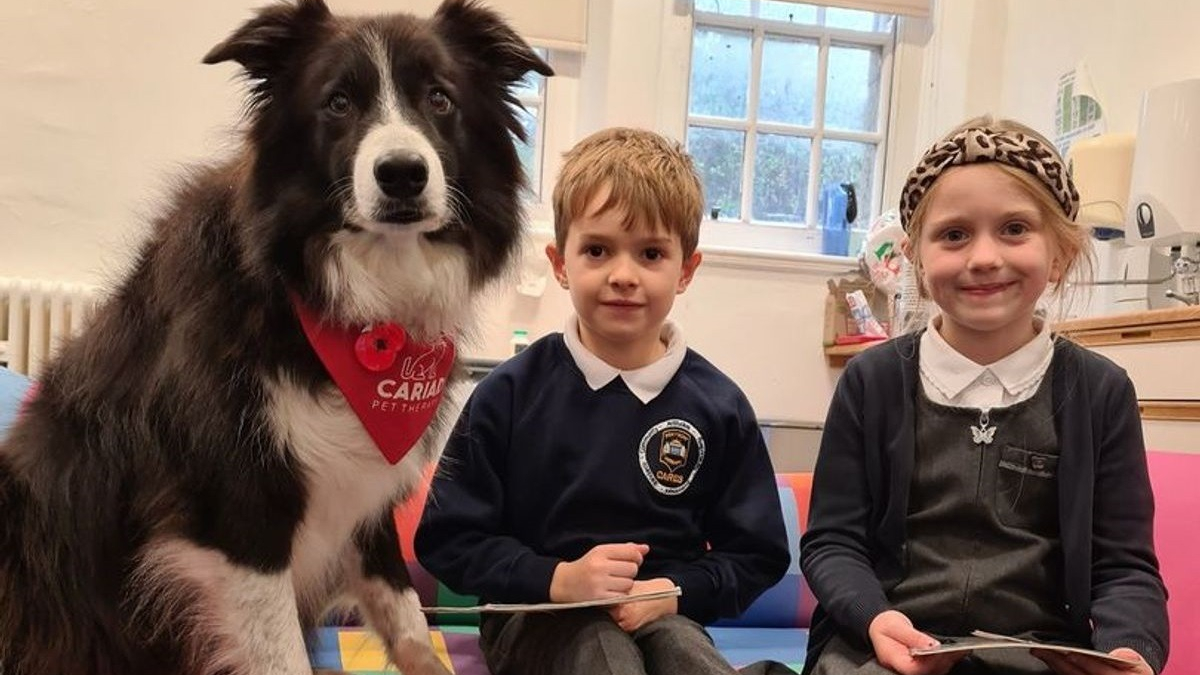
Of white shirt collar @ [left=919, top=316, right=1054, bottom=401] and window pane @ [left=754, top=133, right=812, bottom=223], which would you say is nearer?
white shirt collar @ [left=919, top=316, right=1054, bottom=401]

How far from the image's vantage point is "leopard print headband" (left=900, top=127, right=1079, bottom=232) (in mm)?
1308

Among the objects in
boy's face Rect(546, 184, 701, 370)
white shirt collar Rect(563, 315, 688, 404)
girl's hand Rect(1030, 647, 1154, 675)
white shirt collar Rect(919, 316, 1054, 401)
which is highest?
boy's face Rect(546, 184, 701, 370)

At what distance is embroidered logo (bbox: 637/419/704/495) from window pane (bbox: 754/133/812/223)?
2693mm

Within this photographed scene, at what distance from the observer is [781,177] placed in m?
4.04

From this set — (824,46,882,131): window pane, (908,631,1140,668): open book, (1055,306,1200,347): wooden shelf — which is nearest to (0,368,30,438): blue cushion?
(908,631,1140,668): open book

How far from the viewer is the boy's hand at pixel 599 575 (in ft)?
4.11

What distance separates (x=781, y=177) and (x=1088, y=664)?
3078 millimetres

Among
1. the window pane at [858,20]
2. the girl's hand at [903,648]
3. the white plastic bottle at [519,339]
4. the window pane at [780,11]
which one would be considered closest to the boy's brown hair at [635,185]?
the girl's hand at [903,648]

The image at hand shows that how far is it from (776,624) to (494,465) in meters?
0.92

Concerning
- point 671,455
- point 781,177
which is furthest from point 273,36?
point 781,177

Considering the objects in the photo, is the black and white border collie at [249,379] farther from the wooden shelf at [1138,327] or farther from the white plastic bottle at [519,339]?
the white plastic bottle at [519,339]

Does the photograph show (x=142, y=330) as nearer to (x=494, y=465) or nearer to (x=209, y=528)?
(x=209, y=528)

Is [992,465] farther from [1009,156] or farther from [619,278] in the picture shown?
[619,278]

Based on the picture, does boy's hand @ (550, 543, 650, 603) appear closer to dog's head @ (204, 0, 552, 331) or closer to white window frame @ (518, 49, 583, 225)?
dog's head @ (204, 0, 552, 331)
